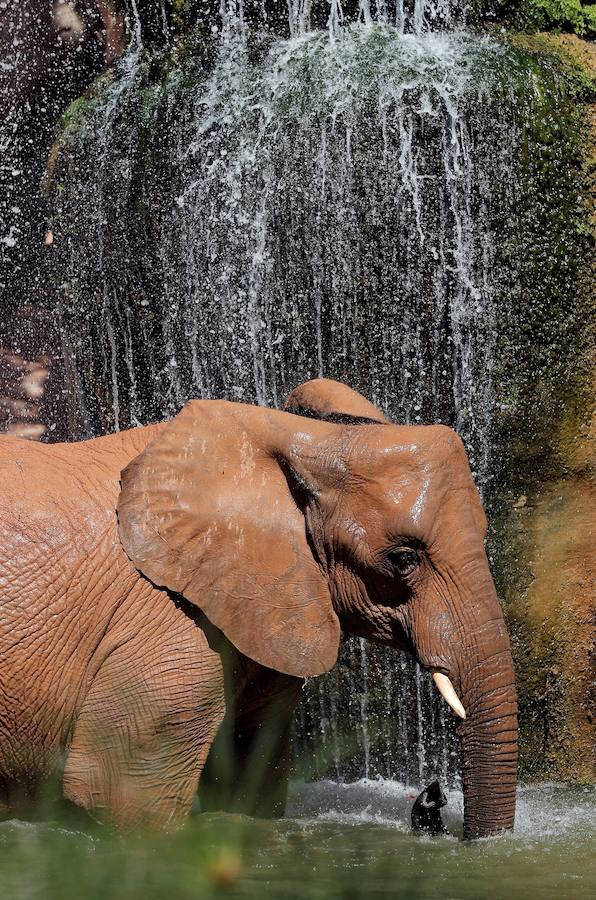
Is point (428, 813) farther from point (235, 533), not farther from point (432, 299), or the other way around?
point (432, 299)

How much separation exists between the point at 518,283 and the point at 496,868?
387cm

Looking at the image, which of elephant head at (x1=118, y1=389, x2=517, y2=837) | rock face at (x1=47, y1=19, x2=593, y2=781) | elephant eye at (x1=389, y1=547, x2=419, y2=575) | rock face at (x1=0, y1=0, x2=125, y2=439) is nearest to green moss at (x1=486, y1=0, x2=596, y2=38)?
rock face at (x1=47, y1=19, x2=593, y2=781)

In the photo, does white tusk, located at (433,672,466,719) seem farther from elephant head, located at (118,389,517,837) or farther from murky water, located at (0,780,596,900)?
Answer: murky water, located at (0,780,596,900)

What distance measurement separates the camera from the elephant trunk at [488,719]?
17.1 ft

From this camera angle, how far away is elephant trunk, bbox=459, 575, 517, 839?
5.23 m

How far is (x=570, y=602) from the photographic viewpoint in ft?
27.2

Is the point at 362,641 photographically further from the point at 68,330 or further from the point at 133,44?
the point at 133,44

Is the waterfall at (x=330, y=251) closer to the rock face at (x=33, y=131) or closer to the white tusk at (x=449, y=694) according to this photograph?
the rock face at (x=33, y=131)

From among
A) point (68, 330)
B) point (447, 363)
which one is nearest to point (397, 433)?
point (447, 363)

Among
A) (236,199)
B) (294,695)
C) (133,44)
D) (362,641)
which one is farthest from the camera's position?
(133,44)

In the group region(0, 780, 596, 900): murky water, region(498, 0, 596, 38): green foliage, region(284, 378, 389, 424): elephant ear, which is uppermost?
region(498, 0, 596, 38): green foliage

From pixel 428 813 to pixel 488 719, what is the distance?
42.7 inches

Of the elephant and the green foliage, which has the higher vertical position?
the green foliage

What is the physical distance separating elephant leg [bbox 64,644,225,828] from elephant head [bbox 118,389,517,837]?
0.81 feet
